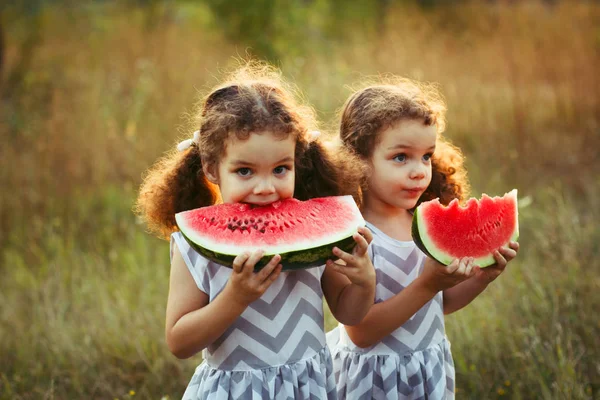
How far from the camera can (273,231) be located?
2.26 meters

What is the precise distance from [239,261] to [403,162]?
0.85 metres

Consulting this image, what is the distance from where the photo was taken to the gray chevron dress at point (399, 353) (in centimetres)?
263

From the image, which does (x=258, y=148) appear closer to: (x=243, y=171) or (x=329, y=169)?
(x=243, y=171)

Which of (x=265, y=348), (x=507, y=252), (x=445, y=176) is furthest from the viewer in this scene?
(x=445, y=176)

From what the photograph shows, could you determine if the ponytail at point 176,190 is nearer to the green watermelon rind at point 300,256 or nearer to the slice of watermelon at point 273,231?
the slice of watermelon at point 273,231

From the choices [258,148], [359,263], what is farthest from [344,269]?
[258,148]

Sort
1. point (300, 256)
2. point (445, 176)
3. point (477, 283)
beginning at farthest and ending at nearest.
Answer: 1. point (445, 176)
2. point (477, 283)
3. point (300, 256)

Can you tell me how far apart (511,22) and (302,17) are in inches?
122

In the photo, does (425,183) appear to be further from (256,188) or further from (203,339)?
(203,339)

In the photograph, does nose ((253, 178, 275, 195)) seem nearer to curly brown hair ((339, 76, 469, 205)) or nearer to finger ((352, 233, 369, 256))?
finger ((352, 233, 369, 256))

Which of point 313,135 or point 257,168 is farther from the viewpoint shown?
point 313,135

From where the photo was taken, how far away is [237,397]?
91.6 inches

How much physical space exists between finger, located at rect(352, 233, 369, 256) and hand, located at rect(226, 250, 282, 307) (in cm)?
27

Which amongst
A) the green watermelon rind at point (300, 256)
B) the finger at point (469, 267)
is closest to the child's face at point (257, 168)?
the green watermelon rind at point (300, 256)
